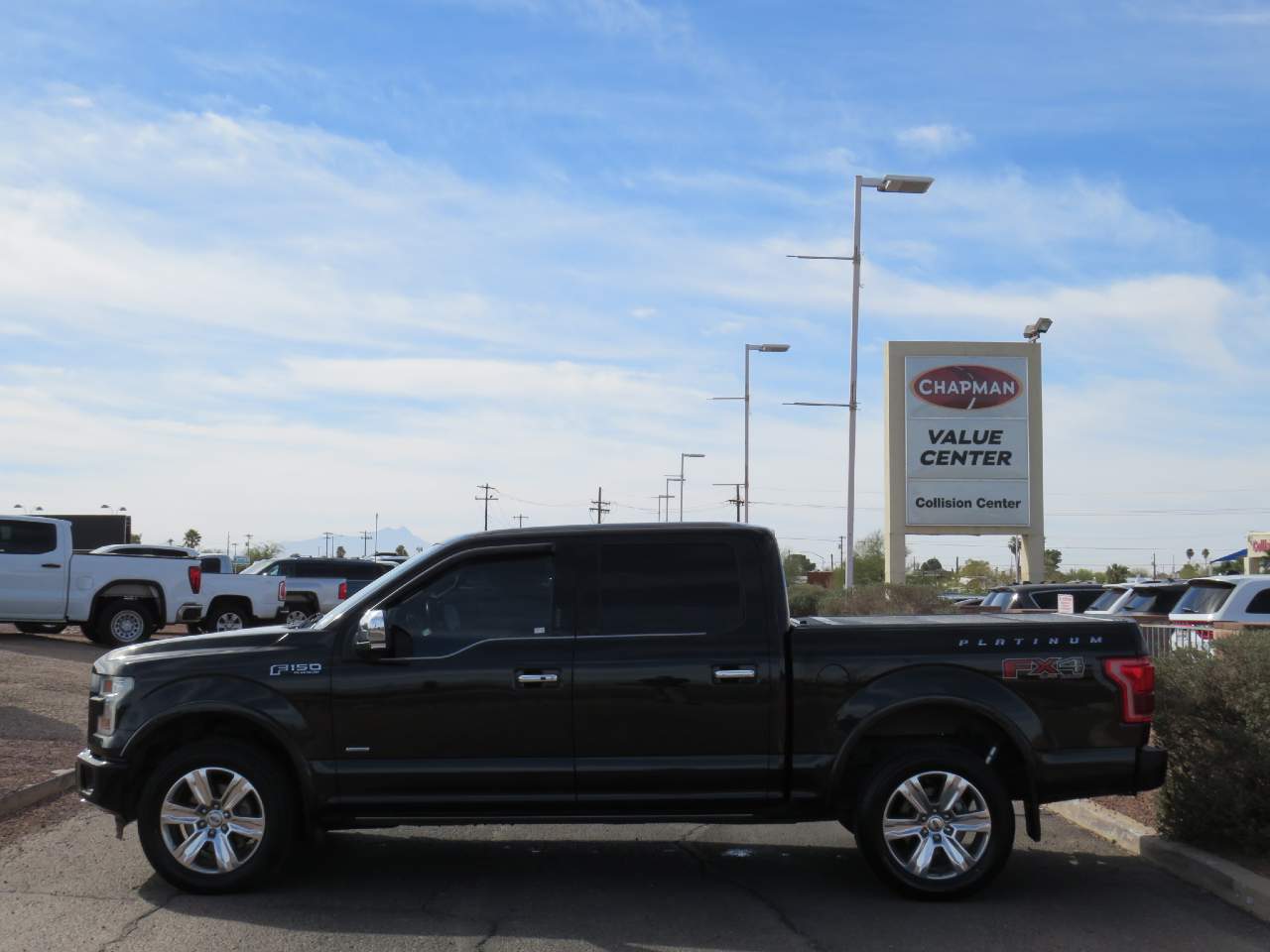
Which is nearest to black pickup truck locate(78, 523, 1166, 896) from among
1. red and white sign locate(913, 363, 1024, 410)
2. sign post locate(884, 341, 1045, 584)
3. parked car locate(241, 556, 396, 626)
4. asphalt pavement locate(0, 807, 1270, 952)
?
asphalt pavement locate(0, 807, 1270, 952)

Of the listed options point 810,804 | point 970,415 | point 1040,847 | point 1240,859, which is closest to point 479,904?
point 810,804

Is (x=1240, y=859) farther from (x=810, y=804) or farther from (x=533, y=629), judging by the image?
(x=533, y=629)

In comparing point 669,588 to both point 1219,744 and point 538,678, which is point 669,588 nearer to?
point 538,678

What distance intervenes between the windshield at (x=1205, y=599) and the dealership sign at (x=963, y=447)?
18.1m

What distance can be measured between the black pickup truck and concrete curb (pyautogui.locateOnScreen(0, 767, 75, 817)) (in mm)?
2330

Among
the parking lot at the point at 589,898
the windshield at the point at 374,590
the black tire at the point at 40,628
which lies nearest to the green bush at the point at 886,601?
the black tire at the point at 40,628

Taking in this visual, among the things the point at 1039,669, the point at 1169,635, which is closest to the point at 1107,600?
the point at 1169,635

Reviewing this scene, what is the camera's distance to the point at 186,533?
14800cm

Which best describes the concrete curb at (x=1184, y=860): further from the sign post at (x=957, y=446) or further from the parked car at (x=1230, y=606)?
the sign post at (x=957, y=446)

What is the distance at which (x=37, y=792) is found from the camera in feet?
30.9

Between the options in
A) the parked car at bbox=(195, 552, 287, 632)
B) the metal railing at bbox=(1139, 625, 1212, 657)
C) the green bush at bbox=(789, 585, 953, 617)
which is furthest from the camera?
the green bush at bbox=(789, 585, 953, 617)

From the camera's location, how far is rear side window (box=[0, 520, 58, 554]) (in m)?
21.4

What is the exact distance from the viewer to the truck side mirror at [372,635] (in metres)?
7.07

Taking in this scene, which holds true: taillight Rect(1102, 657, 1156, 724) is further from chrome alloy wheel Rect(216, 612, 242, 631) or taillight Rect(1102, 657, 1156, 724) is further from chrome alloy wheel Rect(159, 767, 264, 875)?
chrome alloy wheel Rect(216, 612, 242, 631)
